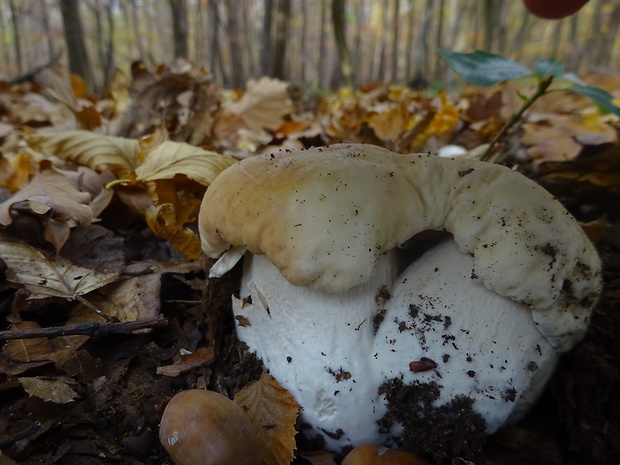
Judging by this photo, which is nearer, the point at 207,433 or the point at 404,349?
the point at 207,433

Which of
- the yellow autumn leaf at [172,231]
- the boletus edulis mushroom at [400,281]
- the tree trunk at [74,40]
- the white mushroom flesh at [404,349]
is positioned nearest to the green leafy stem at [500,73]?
the boletus edulis mushroom at [400,281]

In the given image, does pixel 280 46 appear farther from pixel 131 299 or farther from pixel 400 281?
pixel 400 281

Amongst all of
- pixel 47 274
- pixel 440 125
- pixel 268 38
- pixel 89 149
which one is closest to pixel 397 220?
pixel 47 274

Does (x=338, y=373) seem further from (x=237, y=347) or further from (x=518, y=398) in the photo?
(x=518, y=398)

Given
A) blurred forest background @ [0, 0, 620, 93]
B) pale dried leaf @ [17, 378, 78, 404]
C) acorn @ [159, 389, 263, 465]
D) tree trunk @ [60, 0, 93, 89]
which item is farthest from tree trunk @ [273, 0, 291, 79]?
acorn @ [159, 389, 263, 465]

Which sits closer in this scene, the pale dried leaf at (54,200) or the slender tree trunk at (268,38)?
the pale dried leaf at (54,200)

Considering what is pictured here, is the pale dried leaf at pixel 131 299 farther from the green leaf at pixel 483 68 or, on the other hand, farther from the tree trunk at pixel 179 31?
the tree trunk at pixel 179 31
